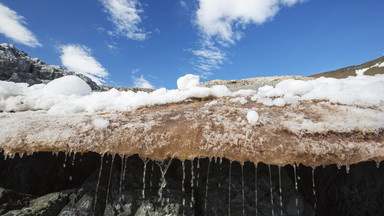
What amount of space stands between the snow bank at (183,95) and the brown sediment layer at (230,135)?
0.38 meters

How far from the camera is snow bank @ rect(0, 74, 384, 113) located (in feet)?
13.8

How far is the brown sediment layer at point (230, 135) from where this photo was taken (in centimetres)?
308

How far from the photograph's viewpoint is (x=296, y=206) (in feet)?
13.8

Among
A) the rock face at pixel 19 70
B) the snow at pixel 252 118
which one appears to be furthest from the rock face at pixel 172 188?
the rock face at pixel 19 70

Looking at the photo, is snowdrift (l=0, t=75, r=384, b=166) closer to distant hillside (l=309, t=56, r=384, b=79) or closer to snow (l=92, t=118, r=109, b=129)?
snow (l=92, t=118, r=109, b=129)

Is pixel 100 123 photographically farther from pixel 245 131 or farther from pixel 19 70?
pixel 19 70

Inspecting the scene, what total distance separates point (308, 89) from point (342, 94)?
0.75 meters

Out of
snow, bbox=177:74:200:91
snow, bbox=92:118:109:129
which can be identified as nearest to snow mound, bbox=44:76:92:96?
snow, bbox=177:74:200:91

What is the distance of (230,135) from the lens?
3367mm

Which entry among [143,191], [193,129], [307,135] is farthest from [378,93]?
[143,191]

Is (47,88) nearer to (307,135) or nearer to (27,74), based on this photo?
(307,135)

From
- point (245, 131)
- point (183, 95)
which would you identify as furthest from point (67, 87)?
point (245, 131)

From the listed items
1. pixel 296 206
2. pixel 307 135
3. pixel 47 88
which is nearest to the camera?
pixel 307 135

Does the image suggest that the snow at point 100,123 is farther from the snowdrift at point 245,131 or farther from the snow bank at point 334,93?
the snow bank at point 334,93
